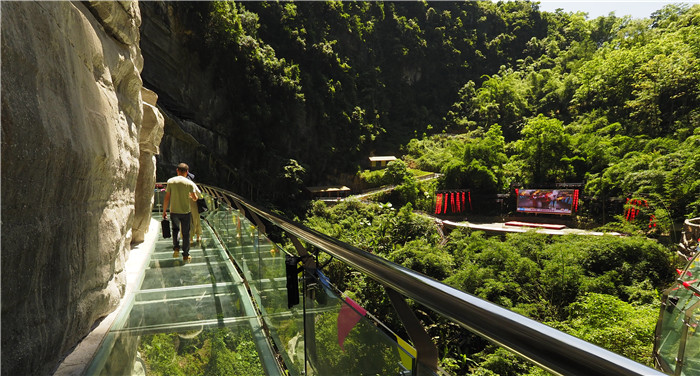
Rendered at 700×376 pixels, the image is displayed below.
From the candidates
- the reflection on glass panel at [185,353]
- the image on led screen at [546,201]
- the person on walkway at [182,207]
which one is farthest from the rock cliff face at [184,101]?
the image on led screen at [546,201]

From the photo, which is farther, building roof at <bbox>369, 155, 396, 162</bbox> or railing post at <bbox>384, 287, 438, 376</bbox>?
building roof at <bbox>369, 155, 396, 162</bbox>

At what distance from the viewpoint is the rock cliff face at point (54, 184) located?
63.4 inches

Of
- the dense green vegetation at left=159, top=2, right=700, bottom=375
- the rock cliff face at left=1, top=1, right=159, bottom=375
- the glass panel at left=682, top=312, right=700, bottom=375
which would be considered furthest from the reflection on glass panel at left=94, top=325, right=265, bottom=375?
the dense green vegetation at left=159, top=2, right=700, bottom=375

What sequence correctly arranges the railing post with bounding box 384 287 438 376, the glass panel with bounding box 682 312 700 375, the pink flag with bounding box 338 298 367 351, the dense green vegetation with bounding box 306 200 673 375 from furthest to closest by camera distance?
the dense green vegetation with bounding box 306 200 673 375 → the glass panel with bounding box 682 312 700 375 → the pink flag with bounding box 338 298 367 351 → the railing post with bounding box 384 287 438 376

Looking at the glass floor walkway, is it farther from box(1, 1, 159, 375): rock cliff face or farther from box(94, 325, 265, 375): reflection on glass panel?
box(1, 1, 159, 375): rock cliff face

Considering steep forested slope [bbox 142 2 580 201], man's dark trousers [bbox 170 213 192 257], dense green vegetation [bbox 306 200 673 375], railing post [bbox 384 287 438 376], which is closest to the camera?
railing post [bbox 384 287 438 376]

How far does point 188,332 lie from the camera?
106 inches

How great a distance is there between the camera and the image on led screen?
107 feet

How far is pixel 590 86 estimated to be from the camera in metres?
47.7

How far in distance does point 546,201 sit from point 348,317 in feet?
125

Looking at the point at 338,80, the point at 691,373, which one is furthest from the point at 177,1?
the point at 691,373

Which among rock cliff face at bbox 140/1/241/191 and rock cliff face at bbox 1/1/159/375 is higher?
rock cliff face at bbox 140/1/241/191

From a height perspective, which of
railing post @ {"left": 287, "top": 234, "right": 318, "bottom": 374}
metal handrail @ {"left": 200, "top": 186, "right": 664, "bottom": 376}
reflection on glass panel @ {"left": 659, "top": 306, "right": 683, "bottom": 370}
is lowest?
reflection on glass panel @ {"left": 659, "top": 306, "right": 683, "bottom": 370}

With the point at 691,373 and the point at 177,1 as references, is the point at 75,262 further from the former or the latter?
the point at 177,1
